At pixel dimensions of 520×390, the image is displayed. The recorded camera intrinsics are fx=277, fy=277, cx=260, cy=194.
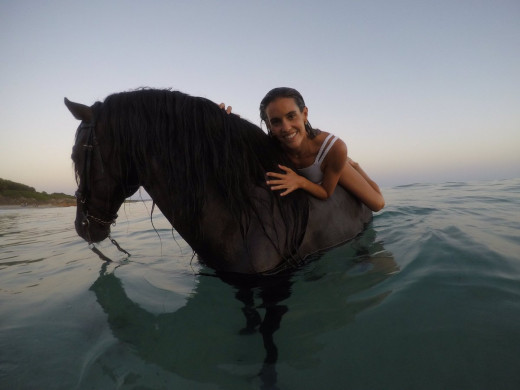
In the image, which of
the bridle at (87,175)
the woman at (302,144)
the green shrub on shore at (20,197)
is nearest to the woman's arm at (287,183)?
the woman at (302,144)

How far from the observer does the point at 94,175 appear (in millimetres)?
2125

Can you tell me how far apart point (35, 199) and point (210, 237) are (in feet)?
66.4

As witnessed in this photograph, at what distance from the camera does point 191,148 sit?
81.0 inches

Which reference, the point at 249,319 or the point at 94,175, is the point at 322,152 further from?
the point at 94,175

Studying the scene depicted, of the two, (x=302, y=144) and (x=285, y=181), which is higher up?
(x=302, y=144)

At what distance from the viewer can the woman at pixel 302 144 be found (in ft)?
8.55

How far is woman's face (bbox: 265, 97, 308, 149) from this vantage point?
2609 millimetres

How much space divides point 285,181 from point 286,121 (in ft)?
2.20

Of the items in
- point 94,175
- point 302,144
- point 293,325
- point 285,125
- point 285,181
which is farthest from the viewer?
point 302,144

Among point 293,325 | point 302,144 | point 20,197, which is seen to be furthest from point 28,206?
point 293,325

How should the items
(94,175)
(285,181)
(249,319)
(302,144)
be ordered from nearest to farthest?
(249,319)
(94,175)
(285,181)
(302,144)

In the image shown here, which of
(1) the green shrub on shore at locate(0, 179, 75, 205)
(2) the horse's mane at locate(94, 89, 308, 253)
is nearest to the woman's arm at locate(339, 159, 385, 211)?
(2) the horse's mane at locate(94, 89, 308, 253)

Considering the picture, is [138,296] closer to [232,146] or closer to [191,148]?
[191,148]

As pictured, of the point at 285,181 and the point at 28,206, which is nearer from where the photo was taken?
the point at 285,181
